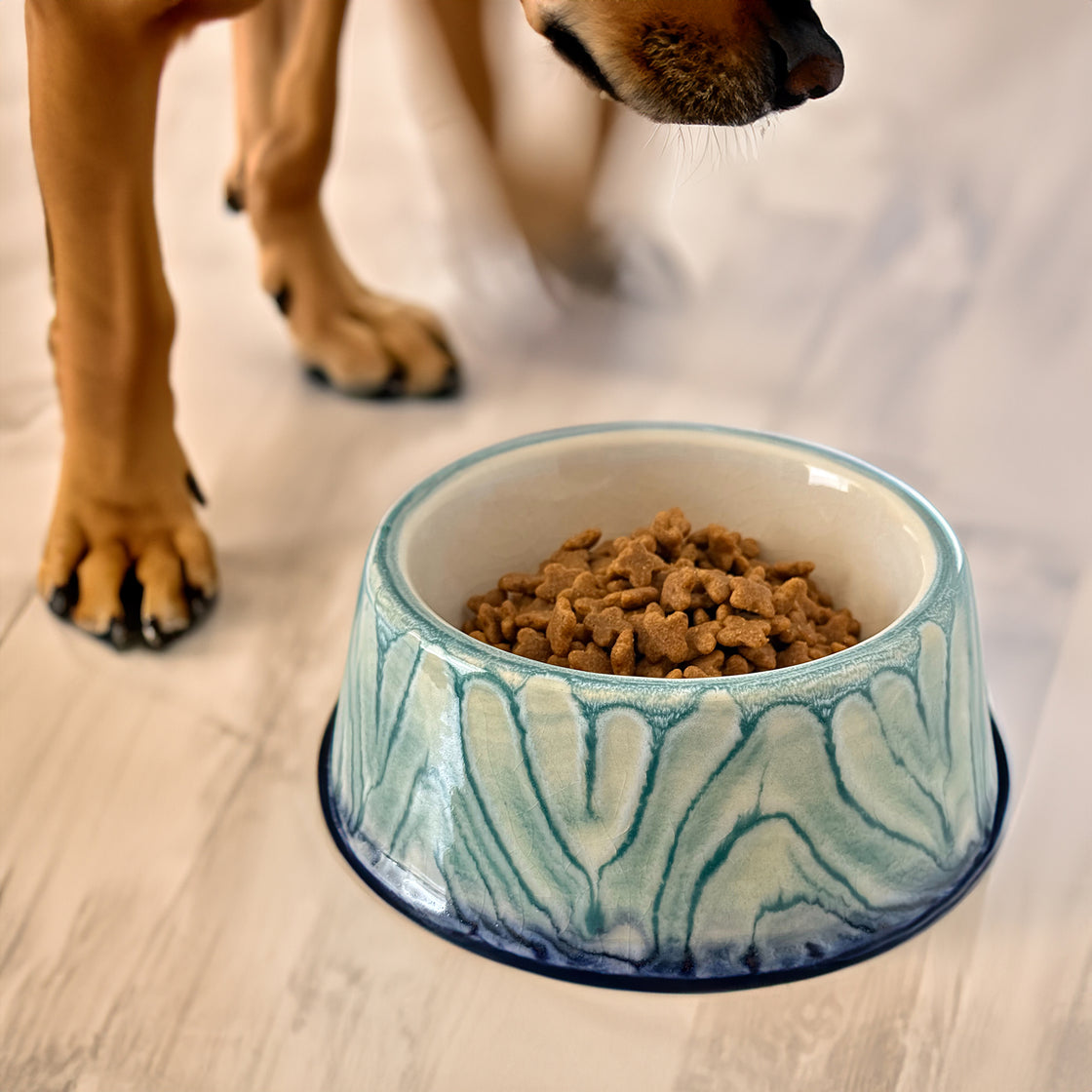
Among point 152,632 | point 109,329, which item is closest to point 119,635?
point 152,632

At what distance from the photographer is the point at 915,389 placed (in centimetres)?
129

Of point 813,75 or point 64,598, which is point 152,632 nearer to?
point 64,598

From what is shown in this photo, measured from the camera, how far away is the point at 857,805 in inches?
26.0

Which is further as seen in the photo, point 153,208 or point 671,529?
point 153,208

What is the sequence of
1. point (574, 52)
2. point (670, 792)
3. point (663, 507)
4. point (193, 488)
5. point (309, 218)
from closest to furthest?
point (670, 792) < point (574, 52) < point (663, 507) < point (193, 488) < point (309, 218)

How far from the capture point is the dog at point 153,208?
703 millimetres

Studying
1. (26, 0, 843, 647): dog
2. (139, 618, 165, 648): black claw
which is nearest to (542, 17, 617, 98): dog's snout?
(26, 0, 843, 647): dog

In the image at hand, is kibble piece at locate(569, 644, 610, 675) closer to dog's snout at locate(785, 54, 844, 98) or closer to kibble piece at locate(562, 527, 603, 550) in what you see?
kibble piece at locate(562, 527, 603, 550)

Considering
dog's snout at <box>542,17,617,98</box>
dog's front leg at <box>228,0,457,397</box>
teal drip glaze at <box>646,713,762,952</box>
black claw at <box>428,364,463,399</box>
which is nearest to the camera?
teal drip glaze at <box>646,713,762,952</box>

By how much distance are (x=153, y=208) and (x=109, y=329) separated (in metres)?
0.07

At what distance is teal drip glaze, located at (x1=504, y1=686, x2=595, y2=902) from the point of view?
25.3 inches

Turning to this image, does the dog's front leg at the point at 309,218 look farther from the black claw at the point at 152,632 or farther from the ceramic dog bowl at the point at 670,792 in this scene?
the ceramic dog bowl at the point at 670,792

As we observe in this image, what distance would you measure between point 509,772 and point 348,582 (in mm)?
398

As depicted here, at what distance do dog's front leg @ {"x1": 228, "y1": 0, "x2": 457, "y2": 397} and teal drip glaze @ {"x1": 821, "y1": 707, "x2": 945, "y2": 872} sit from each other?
26.7 inches
